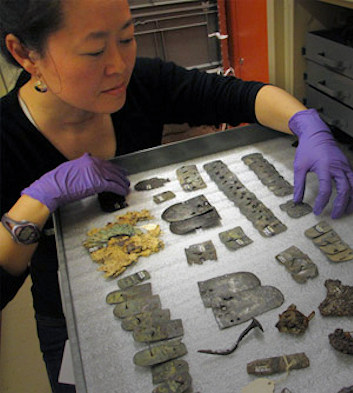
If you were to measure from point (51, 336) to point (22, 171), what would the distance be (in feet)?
2.37

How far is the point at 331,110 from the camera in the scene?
1.46 meters

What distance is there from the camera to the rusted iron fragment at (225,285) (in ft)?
3.38

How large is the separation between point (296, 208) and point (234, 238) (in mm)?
237

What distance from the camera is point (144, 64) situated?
1.64 meters

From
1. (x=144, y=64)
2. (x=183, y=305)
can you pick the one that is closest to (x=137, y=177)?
(x=144, y=64)

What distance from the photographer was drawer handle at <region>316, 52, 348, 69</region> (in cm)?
131

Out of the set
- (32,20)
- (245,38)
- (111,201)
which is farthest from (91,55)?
(245,38)

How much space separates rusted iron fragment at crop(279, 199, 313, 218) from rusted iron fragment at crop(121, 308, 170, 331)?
0.51m

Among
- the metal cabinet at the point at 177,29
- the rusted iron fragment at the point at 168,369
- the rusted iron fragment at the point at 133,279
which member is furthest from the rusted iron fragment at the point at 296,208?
the metal cabinet at the point at 177,29

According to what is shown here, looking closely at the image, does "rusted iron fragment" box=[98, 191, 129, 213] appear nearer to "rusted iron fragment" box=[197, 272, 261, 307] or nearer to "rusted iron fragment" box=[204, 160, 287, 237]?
"rusted iron fragment" box=[204, 160, 287, 237]

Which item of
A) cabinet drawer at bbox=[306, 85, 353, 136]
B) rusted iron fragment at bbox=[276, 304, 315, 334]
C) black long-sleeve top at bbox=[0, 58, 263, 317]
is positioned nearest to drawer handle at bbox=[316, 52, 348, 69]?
cabinet drawer at bbox=[306, 85, 353, 136]

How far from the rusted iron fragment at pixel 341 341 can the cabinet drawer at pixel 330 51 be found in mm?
823

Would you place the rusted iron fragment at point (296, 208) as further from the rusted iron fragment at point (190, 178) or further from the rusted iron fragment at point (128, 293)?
the rusted iron fragment at point (128, 293)

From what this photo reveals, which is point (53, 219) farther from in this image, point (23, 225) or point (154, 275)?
point (154, 275)
